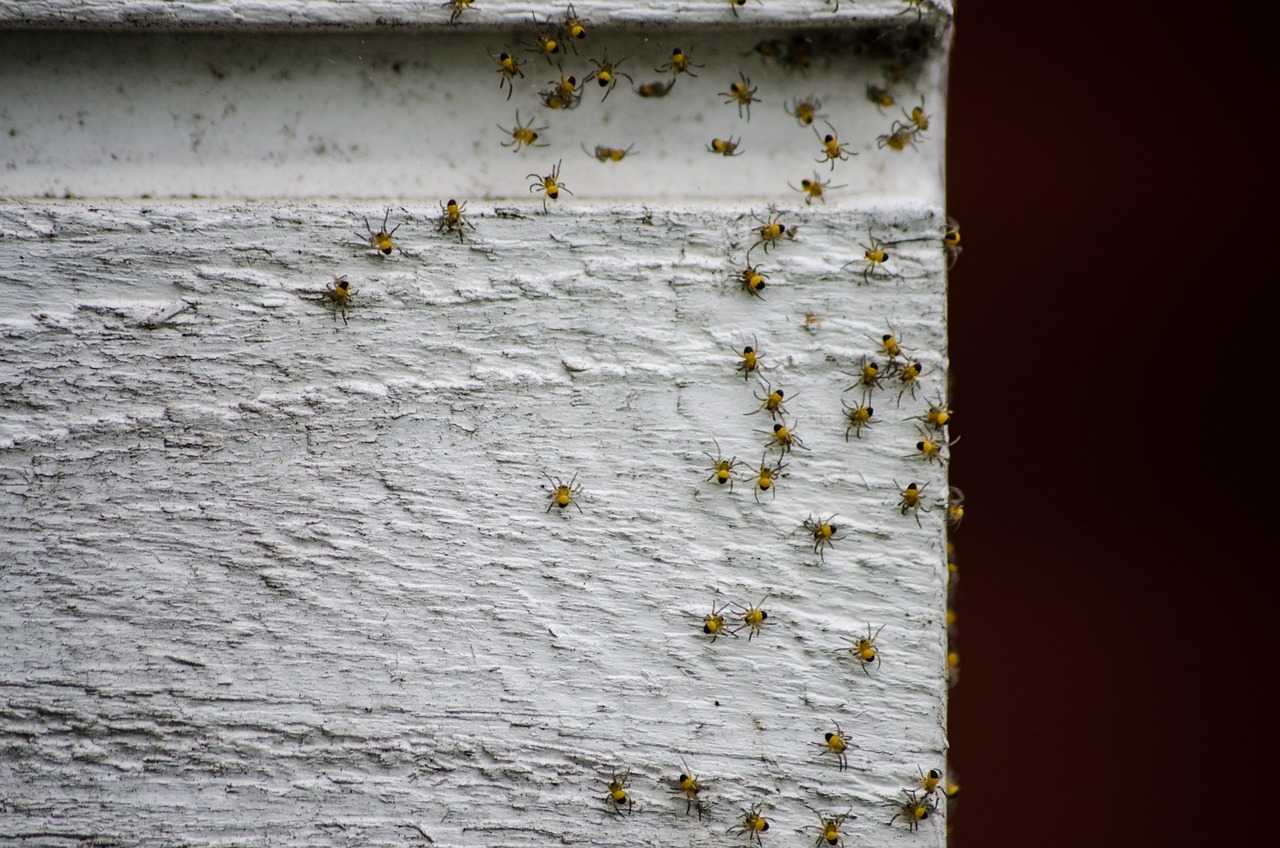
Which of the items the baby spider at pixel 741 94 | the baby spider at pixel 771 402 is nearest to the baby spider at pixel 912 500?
the baby spider at pixel 771 402

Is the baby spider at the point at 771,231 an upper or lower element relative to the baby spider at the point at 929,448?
upper

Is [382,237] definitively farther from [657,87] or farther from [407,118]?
[657,87]

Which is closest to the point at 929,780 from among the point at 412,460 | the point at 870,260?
the point at 870,260

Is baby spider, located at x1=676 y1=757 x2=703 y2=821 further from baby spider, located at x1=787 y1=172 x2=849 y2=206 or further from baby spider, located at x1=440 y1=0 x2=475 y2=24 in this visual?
baby spider, located at x1=440 y1=0 x2=475 y2=24

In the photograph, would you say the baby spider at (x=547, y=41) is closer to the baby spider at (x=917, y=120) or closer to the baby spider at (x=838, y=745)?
the baby spider at (x=917, y=120)

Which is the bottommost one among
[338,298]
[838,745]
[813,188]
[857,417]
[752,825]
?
[752,825]

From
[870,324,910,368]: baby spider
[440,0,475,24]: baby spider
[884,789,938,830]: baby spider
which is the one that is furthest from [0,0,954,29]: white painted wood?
[884,789,938,830]: baby spider
